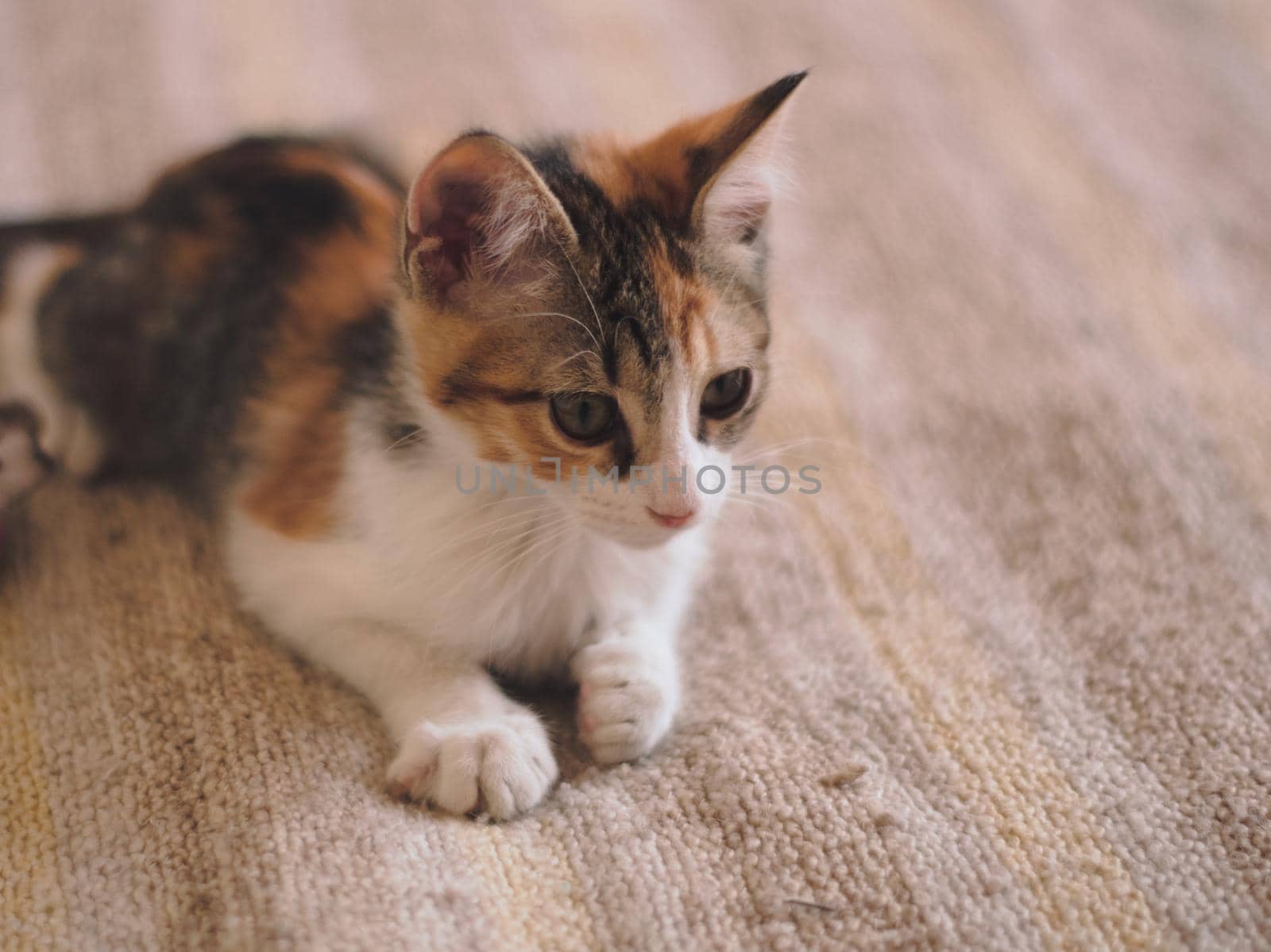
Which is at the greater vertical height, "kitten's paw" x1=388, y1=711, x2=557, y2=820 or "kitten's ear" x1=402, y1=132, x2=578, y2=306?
"kitten's ear" x1=402, y1=132, x2=578, y2=306

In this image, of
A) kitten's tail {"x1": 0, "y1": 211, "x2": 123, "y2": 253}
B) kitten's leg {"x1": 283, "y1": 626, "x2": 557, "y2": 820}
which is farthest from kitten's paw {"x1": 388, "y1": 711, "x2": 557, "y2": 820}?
kitten's tail {"x1": 0, "y1": 211, "x2": 123, "y2": 253}

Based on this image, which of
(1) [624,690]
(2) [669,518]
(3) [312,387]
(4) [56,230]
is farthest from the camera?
(4) [56,230]

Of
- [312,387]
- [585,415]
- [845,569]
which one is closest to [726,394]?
[585,415]

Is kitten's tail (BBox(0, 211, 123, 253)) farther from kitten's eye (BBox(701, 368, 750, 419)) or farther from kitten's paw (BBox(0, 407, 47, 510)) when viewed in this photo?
kitten's eye (BBox(701, 368, 750, 419))

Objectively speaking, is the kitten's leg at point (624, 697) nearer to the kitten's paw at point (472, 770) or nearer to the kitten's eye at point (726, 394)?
the kitten's paw at point (472, 770)

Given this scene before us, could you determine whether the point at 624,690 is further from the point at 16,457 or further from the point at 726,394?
the point at 16,457

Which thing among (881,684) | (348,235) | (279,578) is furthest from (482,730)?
(348,235)
